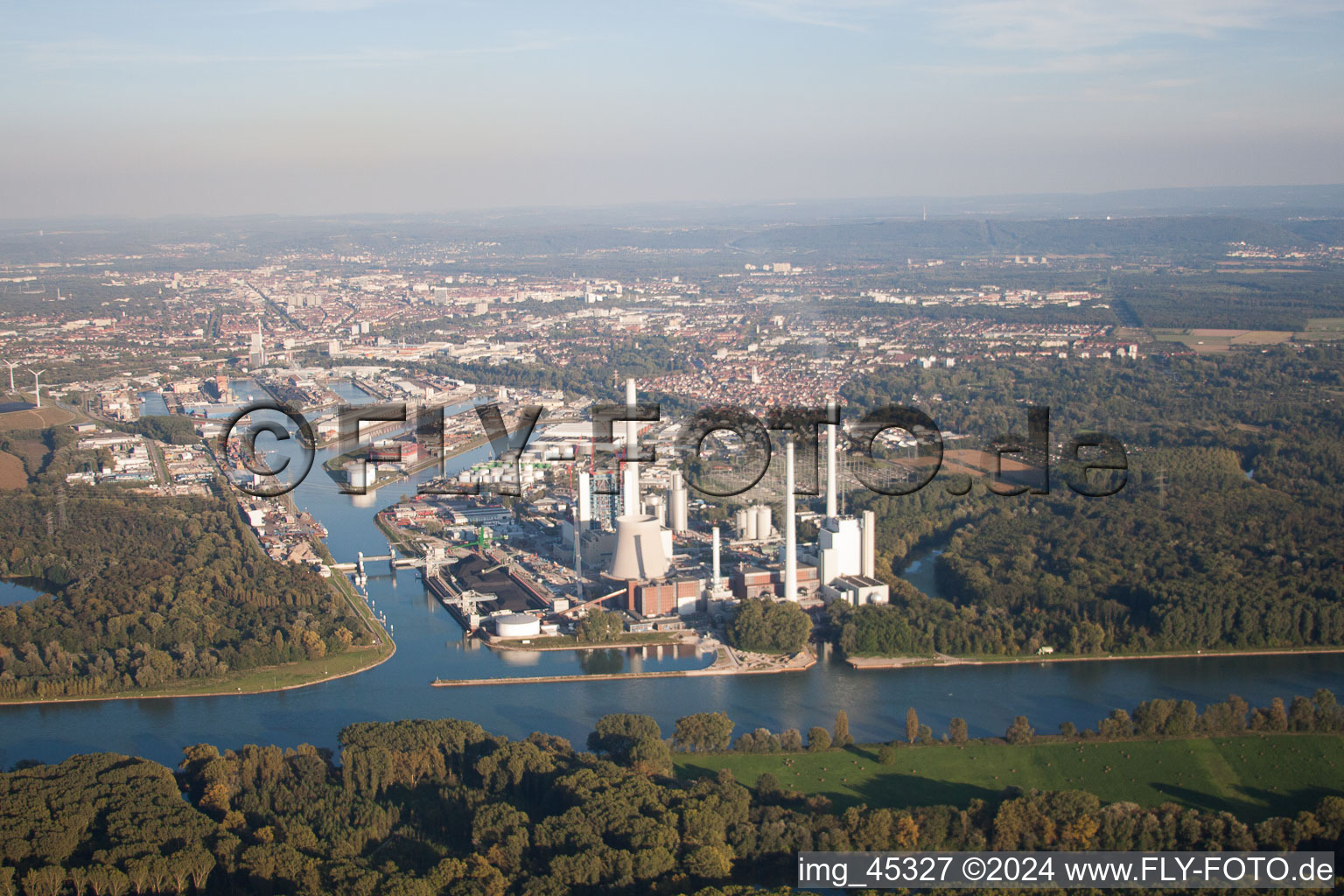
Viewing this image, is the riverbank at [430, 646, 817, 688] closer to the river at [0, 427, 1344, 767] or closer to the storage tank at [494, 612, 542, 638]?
the river at [0, 427, 1344, 767]

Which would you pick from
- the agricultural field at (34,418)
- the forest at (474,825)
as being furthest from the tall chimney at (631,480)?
the agricultural field at (34,418)

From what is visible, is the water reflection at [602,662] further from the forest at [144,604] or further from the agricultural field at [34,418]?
the agricultural field at [34,418]

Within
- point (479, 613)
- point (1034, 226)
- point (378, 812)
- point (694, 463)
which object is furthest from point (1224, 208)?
point (378, 812)

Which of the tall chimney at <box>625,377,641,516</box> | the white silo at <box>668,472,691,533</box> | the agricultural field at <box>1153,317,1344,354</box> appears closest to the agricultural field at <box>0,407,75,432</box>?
the white silo at <box>668,472,691,533</box>

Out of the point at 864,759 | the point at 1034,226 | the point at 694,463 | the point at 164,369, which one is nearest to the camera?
the point at 864,759

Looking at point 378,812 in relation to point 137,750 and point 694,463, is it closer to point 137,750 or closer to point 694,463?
point 137,750

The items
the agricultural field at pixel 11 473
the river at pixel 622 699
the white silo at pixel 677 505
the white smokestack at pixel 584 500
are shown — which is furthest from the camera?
the agricultural field at pixel 11 473
